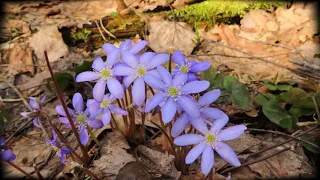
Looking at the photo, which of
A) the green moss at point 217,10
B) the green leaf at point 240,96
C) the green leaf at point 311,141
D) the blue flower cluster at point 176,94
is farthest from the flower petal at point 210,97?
the green moss at point 217,10

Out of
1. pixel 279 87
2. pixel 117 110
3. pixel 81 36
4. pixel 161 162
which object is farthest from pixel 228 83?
pixel 81 36

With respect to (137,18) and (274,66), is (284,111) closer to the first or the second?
(274,66)

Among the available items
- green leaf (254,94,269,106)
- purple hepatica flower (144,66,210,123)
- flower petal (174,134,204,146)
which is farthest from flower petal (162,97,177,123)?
green leaf (254,94,269,106)

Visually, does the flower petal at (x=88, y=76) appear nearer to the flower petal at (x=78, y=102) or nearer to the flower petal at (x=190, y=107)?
the flower petal at (x=78, y=102)

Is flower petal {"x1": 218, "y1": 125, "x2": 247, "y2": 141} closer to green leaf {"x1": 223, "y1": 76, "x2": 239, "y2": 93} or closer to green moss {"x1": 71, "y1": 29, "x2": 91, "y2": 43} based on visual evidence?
green leaf {"x1": 223, "y1": 76, "x2": 239, "y2": 93}

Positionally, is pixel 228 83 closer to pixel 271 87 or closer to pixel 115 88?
→ pixel 271 87
